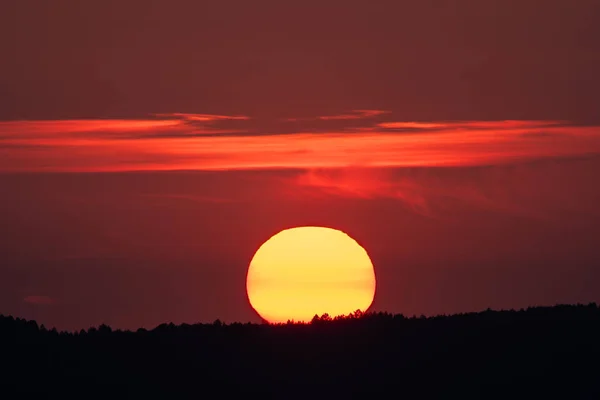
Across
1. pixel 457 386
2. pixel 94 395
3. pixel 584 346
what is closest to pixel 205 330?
pixel 94 395

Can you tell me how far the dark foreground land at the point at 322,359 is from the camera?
42906 millimetres

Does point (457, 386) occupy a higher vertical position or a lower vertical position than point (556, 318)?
lower

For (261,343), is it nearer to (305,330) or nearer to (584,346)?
(305,330)

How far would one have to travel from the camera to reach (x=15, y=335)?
45.2m

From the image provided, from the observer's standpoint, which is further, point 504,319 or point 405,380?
point 504,319

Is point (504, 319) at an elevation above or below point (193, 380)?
above

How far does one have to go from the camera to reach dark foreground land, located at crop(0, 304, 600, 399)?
42.9 meters

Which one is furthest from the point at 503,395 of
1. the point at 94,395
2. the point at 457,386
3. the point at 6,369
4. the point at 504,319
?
the point at 6,369

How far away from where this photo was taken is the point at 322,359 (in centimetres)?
4456

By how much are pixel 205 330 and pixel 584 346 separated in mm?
11410

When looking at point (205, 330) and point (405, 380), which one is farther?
point (205, 330)

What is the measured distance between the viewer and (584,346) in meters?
44.7

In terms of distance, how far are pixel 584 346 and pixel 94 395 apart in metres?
14.3

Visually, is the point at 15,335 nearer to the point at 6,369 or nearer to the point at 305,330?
the point at 6,369
